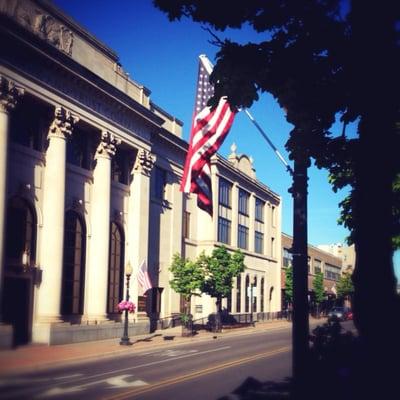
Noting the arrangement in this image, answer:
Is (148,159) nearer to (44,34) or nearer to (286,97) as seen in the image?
(44,34)

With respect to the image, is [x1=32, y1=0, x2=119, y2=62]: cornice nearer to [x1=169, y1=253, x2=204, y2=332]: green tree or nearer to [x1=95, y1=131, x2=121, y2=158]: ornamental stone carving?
[x1=95, y1=131, x2=121, y2=158]: ornamental stone carving

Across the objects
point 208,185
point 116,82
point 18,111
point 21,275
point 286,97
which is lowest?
point 21,275

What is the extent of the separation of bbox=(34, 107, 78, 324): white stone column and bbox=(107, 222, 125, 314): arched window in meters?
6.95

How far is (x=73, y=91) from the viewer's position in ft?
103

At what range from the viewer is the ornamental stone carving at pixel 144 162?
1503 inches

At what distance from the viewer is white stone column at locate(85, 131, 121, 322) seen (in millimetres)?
32875

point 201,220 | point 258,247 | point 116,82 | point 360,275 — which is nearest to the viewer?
point 360,275

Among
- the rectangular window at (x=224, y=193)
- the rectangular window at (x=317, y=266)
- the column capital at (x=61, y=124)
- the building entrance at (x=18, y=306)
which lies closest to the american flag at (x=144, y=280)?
the building entrance at (x=18, y=306)

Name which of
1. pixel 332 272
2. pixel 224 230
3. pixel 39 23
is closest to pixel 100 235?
pixel 39 23

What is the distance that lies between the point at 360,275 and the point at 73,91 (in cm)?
2894

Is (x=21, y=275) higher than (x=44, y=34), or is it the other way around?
(x=44, y=34)

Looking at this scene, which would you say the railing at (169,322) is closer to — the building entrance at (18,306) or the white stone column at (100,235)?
the white stone column at (100,235)

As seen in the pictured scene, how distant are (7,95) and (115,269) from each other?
48.4ft

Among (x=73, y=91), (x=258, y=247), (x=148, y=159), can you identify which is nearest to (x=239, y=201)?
(x=258, y=247)
